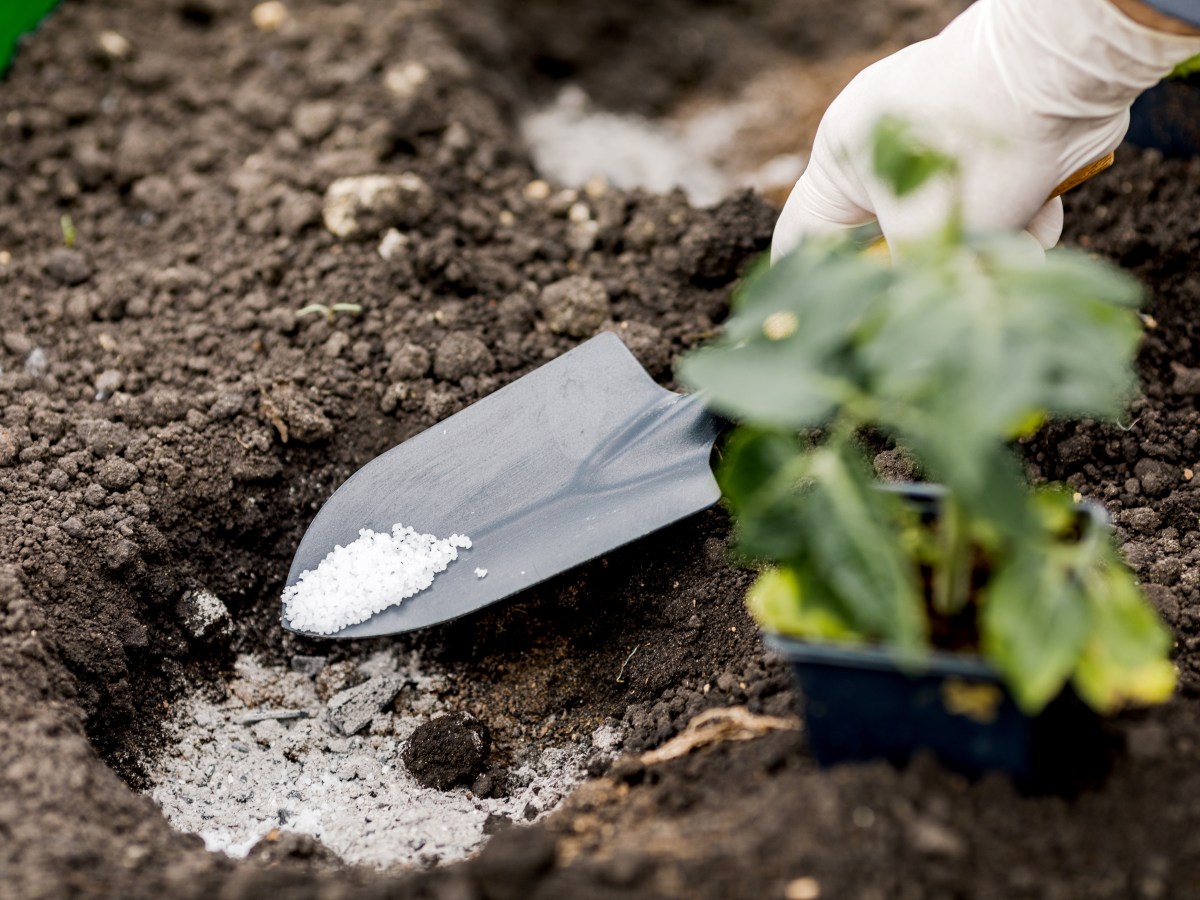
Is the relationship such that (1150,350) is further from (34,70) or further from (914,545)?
(34,70)

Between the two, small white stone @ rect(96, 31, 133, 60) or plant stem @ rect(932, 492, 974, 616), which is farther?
small white stone @ rect(96, 31, 133, 60)

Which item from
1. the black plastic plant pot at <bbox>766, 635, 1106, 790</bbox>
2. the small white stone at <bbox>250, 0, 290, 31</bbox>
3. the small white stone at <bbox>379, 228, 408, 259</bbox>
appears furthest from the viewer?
the small white stone at <bbox>250, 0, 290, 31</bbox>

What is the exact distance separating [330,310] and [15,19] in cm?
158

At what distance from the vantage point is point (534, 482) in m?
2.14

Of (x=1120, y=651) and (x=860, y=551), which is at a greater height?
(x=860, y=551)

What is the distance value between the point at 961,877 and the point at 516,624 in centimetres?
107

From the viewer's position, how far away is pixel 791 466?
4.23 ft

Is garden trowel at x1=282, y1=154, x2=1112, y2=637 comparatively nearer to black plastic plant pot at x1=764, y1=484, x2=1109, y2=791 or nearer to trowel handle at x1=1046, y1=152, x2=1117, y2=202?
trowel handle at x1=1046, y1=152, x2=1117, y2=202

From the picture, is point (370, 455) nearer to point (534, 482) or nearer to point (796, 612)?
point (534, 482)

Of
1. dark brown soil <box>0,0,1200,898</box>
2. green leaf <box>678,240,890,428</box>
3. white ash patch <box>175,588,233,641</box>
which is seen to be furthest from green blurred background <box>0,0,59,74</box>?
green leaf <box>678,240,890,428</box>

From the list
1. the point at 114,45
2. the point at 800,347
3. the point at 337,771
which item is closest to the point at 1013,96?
the point at 800,347

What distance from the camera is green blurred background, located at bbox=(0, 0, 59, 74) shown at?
3.11 meters

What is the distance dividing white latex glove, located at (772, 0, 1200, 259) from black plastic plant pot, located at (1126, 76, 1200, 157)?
83 centimetres

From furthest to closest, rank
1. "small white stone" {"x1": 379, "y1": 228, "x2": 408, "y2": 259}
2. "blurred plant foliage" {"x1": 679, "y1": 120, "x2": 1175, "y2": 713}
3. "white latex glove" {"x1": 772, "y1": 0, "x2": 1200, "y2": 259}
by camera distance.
Result: "small white stone" {"x1": 379, "y1": 228, "x2": 408, "y2": 259}, "white latex glove" {"x1": 772, "y1": 0, "x2": 1200, "y2": 259}, "blurred plant foliage" {"x1": 679, "y1": 120, "x2": 1175, "y2": 713}
